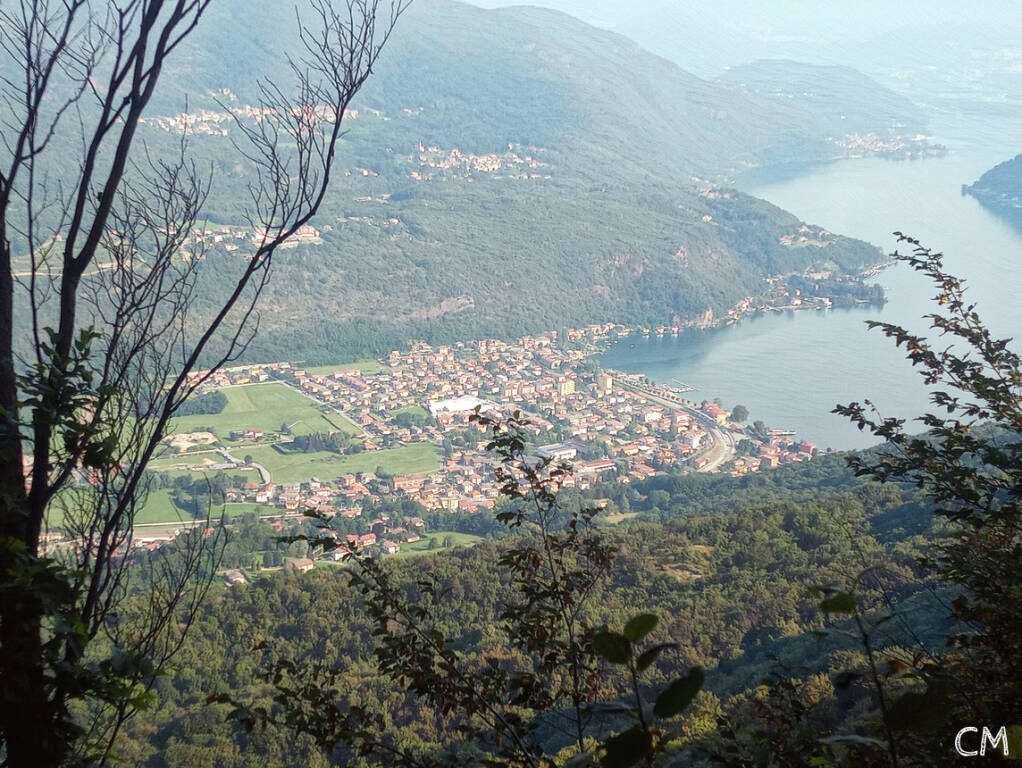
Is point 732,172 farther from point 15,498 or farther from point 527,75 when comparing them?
point 15,498

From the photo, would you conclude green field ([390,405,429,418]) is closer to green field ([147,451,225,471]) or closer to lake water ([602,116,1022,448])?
green field ([147,451,225,471])

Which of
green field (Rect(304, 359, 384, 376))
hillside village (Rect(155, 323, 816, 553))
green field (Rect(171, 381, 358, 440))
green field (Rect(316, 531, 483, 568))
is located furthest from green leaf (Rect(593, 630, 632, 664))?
green field (Rect(304, 359, 384, 376))

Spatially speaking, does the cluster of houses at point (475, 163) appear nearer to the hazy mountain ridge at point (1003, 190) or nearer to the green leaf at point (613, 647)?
the hazy mountain ridge at point (1003, 190)

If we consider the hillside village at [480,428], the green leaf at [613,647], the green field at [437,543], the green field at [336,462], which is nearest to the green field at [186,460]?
the hillside village at [480,428]

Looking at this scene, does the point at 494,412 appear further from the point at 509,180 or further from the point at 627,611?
the point at 509,180

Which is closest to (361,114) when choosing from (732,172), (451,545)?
(732,172)

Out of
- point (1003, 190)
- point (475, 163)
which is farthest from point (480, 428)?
point (475, 163)
